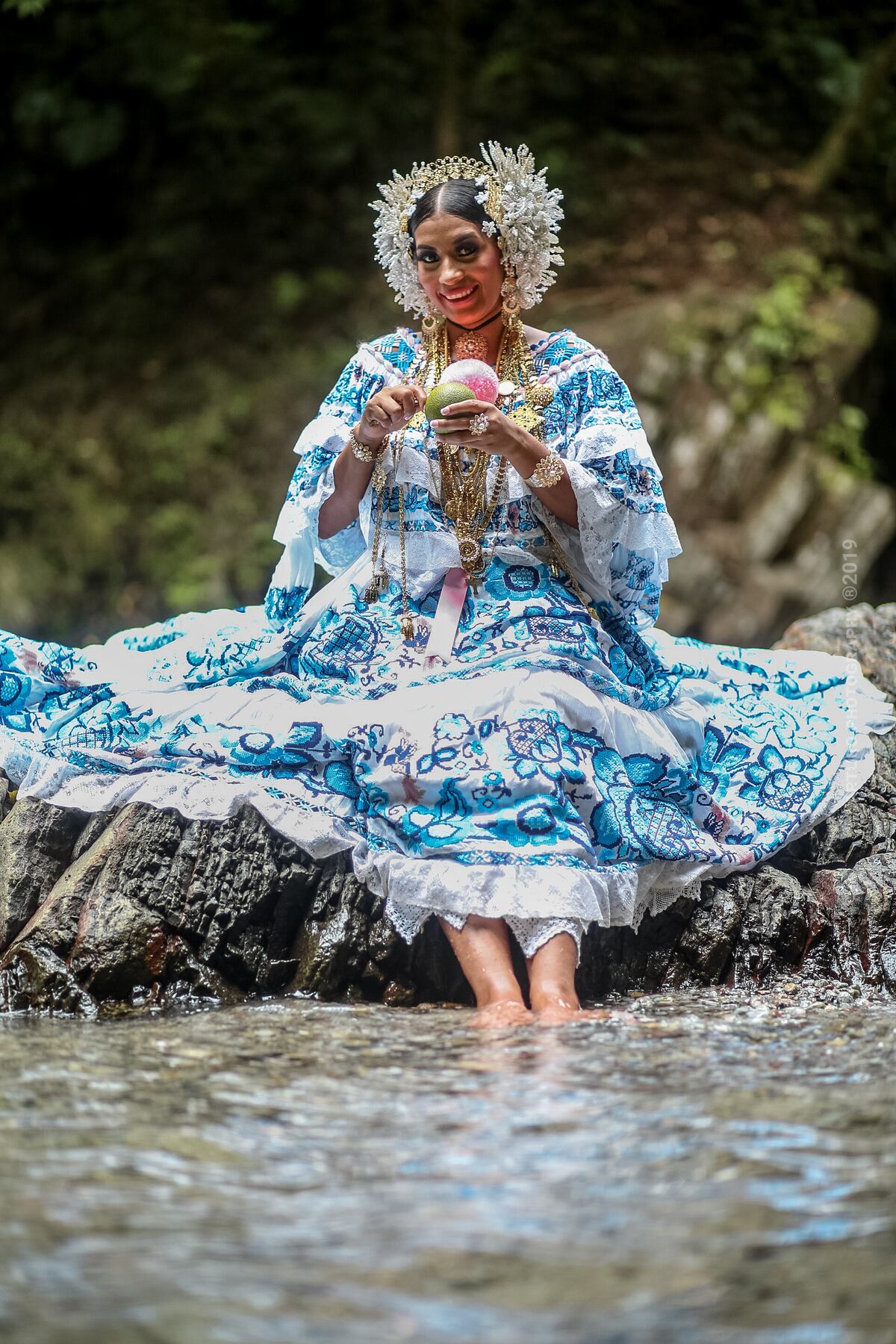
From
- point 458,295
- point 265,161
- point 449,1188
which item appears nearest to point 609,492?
point 458,295

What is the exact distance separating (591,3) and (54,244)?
4.08m

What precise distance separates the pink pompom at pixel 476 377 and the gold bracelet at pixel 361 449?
213mm

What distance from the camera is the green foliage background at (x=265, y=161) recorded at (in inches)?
347

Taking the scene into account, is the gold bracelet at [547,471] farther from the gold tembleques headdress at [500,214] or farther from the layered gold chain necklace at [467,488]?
the gold tembleques headdress at [500,214]

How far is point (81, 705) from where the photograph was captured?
11.3ft

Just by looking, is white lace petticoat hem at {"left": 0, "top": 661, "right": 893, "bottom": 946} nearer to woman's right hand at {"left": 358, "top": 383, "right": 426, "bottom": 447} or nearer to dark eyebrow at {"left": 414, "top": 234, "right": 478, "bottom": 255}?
woman's right hand at {"left": 358, "top": 383, "right": 426, "bottom": 447}

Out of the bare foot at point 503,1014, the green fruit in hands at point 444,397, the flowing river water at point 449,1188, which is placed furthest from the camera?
the green fruit in hands at point 444,397

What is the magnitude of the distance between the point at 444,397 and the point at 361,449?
1.00 ft

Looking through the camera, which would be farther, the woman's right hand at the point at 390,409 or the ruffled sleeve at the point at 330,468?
the ruffled sleeve at the point at 330,468

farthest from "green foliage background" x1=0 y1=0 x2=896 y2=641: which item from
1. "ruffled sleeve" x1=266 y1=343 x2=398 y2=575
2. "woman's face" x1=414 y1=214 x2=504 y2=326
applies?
"woman's face" x1=414 y1=214 x2=504 y2=326

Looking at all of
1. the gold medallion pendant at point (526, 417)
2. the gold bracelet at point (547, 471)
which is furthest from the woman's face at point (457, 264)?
Result: the gold bracelet at point (547, 471)

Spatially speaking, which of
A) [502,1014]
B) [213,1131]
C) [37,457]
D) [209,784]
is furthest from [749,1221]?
[37,457]

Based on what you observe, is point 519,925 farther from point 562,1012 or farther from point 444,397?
point 444,397

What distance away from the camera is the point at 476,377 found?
322 centimetres
